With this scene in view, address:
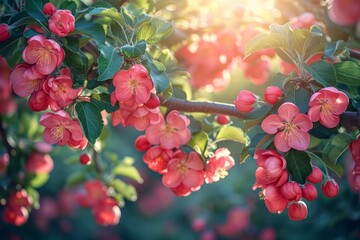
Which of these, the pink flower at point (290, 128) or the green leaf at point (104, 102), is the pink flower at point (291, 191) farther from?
the green leaf at point (104, 102)

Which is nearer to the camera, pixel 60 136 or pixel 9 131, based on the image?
pixel 60 136

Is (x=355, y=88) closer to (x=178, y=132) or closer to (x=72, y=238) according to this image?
(x=178, y=132)

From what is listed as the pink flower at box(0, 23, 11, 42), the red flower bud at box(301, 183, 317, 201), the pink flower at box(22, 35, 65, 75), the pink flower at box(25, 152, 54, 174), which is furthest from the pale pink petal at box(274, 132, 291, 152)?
the pink flower at box(25, 152, 54, 174)

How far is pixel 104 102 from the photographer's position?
1.45 meters

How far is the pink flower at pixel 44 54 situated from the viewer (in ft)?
4.38

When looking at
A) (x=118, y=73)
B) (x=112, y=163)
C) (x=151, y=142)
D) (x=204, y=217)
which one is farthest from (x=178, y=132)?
(x=204, y=217)

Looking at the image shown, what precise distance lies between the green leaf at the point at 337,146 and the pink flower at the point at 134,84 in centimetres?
48

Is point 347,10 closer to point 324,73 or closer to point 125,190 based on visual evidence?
point 324,73

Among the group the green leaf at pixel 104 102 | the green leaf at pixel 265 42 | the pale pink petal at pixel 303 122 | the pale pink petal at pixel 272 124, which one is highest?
the green leaf at pixel 265 42

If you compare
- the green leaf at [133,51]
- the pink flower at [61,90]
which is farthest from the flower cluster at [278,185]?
the pink flower at [61,90]

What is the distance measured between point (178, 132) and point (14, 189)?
0.97 metres

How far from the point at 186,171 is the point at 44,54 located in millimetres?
484

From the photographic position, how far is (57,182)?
425cm

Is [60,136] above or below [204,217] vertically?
above
